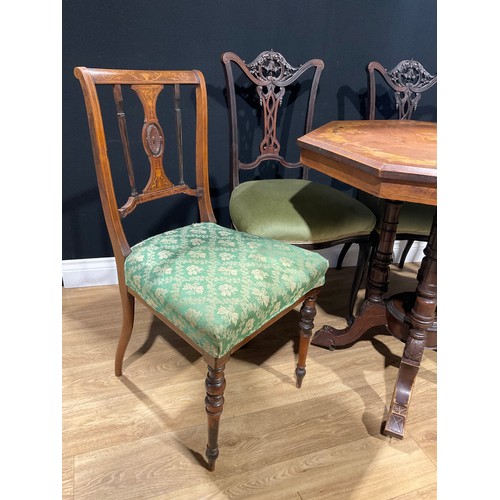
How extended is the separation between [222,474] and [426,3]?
2.29 meters

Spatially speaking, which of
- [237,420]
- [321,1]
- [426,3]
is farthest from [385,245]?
[426,3]

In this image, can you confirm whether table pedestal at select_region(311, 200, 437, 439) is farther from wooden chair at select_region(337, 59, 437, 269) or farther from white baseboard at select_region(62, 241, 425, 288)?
white baseboard at select_region(62, 241, 425, 288)

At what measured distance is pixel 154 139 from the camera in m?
1.31

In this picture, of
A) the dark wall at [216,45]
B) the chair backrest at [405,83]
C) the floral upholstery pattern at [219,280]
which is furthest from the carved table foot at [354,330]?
the chair backrest at [405,83]

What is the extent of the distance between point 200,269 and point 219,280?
0.07 metres

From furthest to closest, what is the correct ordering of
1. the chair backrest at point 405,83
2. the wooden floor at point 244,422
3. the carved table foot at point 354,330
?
1. the chair backrest at point 405,83
2. the carved table foot at point 354,330
3. the wooden floor at point 244,422

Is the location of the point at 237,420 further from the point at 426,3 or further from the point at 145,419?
the point at 426,3

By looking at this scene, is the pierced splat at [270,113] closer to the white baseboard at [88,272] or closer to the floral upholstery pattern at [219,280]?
the floral upholstery pattern at [219,280]

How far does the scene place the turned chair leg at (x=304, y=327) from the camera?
4.46ft

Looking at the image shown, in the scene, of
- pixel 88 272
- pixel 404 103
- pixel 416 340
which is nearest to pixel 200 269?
pixel 416 340

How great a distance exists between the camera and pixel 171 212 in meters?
2.05

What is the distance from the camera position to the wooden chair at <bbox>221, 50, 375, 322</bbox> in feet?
5.03

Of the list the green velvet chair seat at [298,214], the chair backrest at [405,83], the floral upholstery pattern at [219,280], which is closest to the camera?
the floral upholstery pattern at [219,280]

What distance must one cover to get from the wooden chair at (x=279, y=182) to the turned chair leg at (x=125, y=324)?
0.50m
